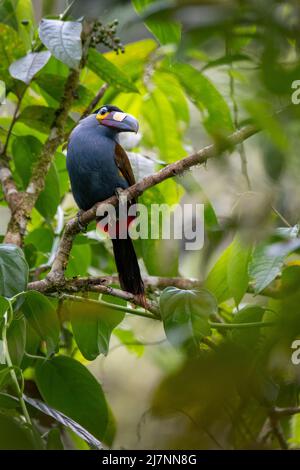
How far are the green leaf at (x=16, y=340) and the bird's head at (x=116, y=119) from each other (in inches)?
45.8

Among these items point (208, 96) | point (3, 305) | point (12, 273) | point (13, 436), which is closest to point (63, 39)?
point (208, 96)

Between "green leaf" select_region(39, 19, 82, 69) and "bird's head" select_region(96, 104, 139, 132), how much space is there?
0.47 m

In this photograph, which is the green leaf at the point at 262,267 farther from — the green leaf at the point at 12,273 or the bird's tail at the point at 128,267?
the bird's tail at the point at 128,267

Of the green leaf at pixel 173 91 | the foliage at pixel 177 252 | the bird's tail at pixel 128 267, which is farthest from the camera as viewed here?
the green leaf at pixel 173 91

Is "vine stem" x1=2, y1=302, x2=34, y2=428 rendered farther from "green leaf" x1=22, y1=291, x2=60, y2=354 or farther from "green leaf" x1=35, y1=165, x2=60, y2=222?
"green leaf" x1=35, y1=165, x2=60, y2=222

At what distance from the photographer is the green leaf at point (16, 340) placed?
156 centimetres

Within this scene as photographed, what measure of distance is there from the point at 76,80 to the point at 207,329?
1252mm

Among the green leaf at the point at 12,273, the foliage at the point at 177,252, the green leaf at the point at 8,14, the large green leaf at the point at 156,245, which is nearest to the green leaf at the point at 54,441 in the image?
the foliage at the point at 177,252

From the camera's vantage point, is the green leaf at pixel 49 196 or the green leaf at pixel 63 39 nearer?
the green leaf at pixel 63 39

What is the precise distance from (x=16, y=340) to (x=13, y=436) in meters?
0.56

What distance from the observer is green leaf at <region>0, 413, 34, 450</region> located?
36.9 inches

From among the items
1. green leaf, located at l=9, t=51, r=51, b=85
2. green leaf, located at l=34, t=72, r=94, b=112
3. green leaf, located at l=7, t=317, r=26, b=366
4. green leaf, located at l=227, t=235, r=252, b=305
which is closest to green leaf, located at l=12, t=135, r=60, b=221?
green leaf, located at l=34, t=72, r=94, b=112

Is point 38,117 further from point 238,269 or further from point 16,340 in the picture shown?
point 16,340

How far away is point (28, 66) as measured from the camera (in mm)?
2242
